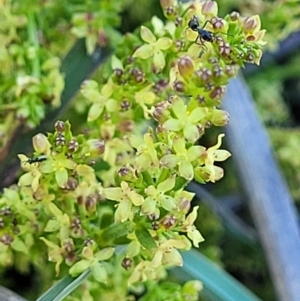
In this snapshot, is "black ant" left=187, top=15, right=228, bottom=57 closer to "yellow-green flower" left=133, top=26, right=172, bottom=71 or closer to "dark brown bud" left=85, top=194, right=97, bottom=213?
"yellow-green flower" left=133, top=26, right=172, bottom=71

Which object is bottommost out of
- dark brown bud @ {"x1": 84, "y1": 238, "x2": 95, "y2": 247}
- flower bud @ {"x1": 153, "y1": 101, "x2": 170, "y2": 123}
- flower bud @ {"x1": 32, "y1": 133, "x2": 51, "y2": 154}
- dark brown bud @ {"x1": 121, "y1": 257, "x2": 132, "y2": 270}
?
dark brown bud @ {"x1": 121, "y1": 257, "x2": 132, "y2": 270}

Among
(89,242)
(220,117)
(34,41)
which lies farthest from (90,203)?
(34,41)

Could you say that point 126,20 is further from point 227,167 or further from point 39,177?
point 39,177

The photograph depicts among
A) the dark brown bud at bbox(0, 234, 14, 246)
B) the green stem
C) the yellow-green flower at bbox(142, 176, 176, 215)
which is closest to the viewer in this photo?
the yellow-green flower at bbox(142, 176, 176, 215)

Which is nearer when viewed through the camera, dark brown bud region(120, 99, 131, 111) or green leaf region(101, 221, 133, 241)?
green leaf region(101, 221, 133, 241)

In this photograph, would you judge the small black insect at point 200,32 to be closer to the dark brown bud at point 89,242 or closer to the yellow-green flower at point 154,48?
the yellow-green flower at point 154,48

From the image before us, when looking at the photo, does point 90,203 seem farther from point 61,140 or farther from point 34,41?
point 34,41

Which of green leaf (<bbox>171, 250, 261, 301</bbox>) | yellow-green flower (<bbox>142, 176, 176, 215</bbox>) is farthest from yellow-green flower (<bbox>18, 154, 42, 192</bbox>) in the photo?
green leaf (<bbox>171, 250, 261, 301</bbox>)
